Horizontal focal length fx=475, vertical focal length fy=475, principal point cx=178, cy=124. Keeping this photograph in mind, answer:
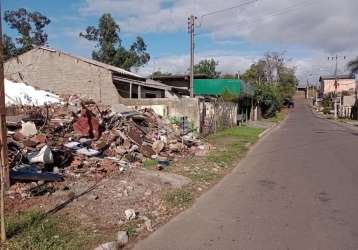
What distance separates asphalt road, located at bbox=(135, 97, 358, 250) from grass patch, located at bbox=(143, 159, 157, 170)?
2196mm

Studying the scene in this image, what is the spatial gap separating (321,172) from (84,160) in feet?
22.3

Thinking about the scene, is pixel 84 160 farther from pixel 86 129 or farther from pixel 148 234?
pixel 148 234

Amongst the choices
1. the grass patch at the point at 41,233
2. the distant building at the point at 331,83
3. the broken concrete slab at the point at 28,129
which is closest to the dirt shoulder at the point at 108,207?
the grass patch at the point at 41,233

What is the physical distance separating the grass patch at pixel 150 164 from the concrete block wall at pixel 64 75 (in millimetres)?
15444

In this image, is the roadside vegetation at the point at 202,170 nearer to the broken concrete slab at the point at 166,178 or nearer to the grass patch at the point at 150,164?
the broken concrete slab at the point at 166,178

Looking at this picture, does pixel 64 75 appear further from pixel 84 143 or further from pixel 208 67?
pixel 208 67

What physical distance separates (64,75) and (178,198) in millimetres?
23405

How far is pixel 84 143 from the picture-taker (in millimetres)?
14898

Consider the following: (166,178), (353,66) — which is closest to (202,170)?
(166,178)

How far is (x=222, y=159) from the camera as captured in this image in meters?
16.6

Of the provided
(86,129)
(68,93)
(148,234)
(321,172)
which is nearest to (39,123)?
(86,129)

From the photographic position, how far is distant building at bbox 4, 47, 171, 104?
99.0ft

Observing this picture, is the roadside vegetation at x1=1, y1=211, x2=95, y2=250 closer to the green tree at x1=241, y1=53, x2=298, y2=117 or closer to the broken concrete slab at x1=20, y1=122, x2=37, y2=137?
the broken concrete slab at x1=20, y1=122, x2=37, y2=137

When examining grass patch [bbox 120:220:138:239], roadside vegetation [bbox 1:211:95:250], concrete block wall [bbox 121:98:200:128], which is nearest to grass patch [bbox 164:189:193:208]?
grass patch [bbox 120:220:138:239]
